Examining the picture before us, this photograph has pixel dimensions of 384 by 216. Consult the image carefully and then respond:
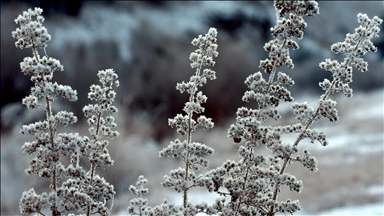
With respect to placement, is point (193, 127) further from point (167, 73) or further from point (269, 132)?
point (167, 73)

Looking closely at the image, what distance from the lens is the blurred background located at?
381 inches

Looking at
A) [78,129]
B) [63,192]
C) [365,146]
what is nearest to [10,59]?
[78,129]

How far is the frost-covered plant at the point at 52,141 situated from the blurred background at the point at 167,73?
6.47 meters

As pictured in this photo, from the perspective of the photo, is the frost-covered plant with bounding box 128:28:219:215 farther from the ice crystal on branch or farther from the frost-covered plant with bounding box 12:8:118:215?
the frost-covered plant with bounding box 12:8:118:215

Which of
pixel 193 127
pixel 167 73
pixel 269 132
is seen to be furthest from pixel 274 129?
pixel 167 73

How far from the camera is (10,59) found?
12734 mm

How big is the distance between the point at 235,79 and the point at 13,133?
8872mm

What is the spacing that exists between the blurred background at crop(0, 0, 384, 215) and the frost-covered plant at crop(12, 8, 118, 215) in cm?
647

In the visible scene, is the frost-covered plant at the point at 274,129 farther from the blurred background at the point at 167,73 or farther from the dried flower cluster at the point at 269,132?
the blurred background at the point at 167,73

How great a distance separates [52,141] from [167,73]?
14515mm

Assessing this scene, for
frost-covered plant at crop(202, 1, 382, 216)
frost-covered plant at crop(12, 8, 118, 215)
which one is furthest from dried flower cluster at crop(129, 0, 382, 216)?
frost-covered plant at crop(12, 8, 118, 215)

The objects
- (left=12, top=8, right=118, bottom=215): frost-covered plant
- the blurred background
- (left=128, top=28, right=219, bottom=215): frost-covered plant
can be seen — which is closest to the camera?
(left=12, top=8, right=118, bottom=215): frost-covered plant

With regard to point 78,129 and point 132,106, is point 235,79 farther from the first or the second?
point 78,129

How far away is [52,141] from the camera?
4.53ft
